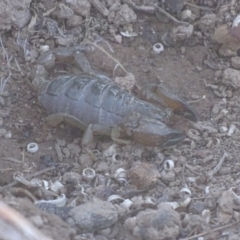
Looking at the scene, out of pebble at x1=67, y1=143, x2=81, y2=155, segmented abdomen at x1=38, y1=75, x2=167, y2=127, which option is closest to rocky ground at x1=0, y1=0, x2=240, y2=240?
pebble at x1=67, y1=143, x2=81, y2=155

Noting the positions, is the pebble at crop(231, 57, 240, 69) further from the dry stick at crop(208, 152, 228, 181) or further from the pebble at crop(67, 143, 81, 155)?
the pebble at crop(67, 143, 81, 155)

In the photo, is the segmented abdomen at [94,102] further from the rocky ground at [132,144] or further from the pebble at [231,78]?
the pebble at [231,78]

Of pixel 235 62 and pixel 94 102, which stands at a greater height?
pixel 235 62

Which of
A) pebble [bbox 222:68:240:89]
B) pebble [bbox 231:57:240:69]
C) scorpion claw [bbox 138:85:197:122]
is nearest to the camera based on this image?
scorpion claw [bbox 138:85:197:122]

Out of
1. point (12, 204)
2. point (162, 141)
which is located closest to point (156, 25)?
point (162, 141)

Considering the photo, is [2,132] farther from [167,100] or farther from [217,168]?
[217,168]

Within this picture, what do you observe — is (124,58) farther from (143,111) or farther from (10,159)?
(10,159)

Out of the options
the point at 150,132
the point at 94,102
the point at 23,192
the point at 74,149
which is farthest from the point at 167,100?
the point at 23,192
